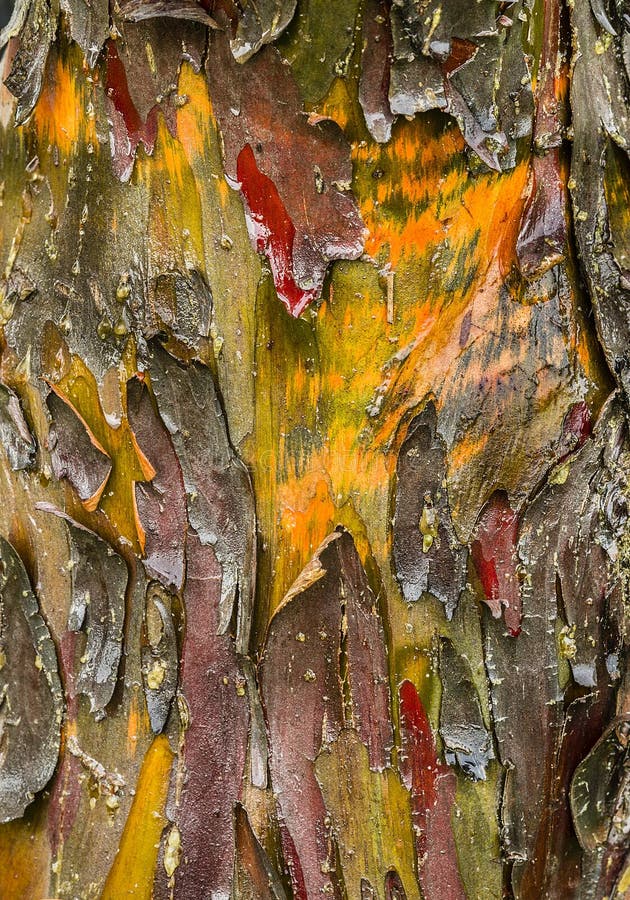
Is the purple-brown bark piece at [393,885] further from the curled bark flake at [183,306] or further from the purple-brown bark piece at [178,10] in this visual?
the purple-brown bark piece at [178,10]

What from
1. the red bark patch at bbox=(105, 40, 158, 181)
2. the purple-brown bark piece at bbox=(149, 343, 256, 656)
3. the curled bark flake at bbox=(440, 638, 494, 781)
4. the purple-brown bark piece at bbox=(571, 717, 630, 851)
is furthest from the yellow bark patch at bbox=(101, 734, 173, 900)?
the red bark patch at bbox=(105, 40, 158, 181)

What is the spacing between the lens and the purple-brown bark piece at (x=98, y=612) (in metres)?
0.66

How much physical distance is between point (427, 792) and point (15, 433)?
17.3 inches

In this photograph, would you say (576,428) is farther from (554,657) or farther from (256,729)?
(256,729)

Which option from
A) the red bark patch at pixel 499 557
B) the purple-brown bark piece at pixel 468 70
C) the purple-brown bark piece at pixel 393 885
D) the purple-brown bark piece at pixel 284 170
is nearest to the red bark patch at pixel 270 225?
the purple-brown bark piece at pixel 284 170

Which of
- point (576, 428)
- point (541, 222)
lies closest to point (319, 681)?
point (576, 428)

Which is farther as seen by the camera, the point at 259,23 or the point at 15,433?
the point at 15,433

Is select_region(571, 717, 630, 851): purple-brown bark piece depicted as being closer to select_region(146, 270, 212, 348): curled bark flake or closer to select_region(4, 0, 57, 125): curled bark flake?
select_region(146, 270, 212, 348): curled bark flake

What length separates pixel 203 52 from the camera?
61cm

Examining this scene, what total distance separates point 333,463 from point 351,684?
0.54ft

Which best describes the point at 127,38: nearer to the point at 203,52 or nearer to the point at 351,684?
the point at 203,52

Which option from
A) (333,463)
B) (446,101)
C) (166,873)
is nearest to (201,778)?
(166,873)

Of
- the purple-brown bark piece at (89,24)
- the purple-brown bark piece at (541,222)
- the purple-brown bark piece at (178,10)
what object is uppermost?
the purple-brown bark piece at (89,24)

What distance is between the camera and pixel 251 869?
636mm
